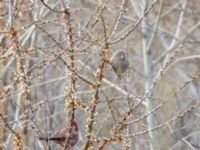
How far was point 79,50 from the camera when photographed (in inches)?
152

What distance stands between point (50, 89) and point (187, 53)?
Answer: 3.17 m

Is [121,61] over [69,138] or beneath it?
over

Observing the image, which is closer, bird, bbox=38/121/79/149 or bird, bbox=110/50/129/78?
bird, bbox=38/121/79/149

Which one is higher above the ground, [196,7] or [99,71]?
[196,7]

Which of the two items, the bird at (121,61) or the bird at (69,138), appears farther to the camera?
the bird at (121,61)

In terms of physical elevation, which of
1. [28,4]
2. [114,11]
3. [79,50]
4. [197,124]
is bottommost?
[197,124]

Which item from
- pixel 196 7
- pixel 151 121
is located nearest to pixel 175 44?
pixel 151 121

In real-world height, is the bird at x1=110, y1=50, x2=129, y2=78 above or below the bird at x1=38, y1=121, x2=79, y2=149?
above

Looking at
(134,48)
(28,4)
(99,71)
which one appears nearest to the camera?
(99,71)

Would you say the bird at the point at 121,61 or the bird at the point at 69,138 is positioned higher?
the bird at the point at 121,61

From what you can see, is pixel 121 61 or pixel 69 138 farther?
pixel 121 61

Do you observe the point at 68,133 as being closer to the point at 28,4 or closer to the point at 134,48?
the point at 28,4

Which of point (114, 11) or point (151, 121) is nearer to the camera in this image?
point (151, 121)

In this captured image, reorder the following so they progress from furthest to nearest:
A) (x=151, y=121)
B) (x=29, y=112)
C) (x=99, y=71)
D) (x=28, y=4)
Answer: (x=151, y=121)
(x=28, y=4)
(x=29, y=112)
(x=99, y=71)
